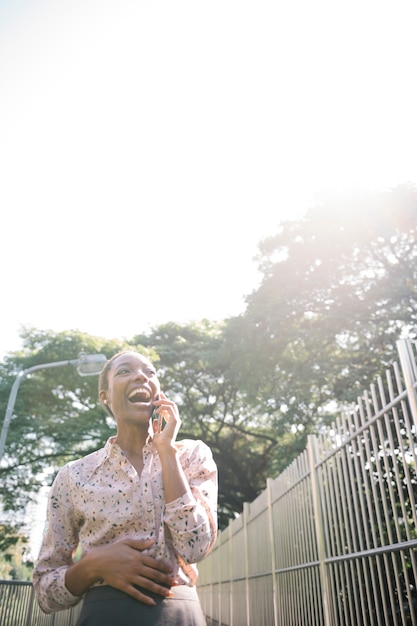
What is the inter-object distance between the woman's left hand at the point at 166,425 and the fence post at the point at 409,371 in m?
1.37

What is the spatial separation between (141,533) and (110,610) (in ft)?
0.76

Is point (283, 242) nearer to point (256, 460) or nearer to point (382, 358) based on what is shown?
point (382, 358)

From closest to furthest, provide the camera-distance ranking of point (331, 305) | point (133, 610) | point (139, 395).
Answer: point (133, 610)
point (139, 395)
point (331, 305)

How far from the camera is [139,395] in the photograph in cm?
192

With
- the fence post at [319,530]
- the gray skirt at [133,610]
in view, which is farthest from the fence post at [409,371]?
the fence post at [319,530]

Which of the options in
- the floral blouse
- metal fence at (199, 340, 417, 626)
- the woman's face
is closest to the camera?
the floral blouse

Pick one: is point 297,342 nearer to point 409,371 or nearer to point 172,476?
point 409,371

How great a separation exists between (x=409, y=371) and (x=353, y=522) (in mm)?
1332

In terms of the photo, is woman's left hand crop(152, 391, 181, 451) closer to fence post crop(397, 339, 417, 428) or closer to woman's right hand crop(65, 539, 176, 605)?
woman's right hand crop(65, 539, 176, 605)

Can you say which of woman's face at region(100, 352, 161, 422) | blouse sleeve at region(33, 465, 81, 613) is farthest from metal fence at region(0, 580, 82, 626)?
woman's face at region(100, 352, 161, 422)

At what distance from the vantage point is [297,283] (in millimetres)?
15547

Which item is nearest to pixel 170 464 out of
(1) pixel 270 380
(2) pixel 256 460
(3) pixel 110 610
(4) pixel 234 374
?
(3) pixel 110 610

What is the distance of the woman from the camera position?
149 cm

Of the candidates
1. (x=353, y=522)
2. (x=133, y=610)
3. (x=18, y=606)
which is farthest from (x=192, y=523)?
(x=18, y=606)
